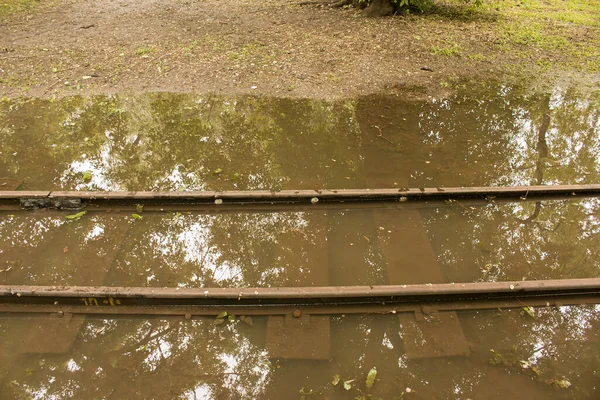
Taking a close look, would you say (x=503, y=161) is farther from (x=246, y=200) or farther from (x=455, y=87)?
(x=246, y=200)

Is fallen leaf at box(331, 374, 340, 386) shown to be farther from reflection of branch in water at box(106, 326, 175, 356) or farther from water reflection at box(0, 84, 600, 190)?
water reflection at box(0, 84, 600, 190)

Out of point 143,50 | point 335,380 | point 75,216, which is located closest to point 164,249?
point 75,216

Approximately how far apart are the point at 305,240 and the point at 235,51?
5322 millimetres

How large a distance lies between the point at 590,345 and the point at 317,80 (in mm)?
5441

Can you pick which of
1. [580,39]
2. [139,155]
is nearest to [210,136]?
[139,155]

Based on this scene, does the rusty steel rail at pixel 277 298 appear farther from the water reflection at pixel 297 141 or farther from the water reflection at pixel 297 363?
the water reflection at pixel 297 141

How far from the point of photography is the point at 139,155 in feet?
17.4

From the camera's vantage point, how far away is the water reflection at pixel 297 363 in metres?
2.87

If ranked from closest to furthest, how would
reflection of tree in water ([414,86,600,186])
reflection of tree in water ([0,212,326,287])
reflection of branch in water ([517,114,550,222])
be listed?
reflection of tree in water ([0,212,326,287])
reflection of branch in water ([517,114,550,222])
reflection of tree in water ([414,86,600,186])

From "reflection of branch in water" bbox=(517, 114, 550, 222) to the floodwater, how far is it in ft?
0.08

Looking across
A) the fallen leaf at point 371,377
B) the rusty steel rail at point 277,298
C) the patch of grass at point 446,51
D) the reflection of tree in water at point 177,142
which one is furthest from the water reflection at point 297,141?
the fallen leaf at point 371,377

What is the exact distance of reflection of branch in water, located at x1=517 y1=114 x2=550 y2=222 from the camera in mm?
4471

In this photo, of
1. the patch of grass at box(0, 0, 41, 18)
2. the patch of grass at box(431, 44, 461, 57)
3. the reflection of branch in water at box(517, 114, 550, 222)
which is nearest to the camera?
the reflection of branch in water at box(517, 114, 550, 222)

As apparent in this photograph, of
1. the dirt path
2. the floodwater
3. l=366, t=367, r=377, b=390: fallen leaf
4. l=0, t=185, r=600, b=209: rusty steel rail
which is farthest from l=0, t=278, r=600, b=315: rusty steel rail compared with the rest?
the dirt path
